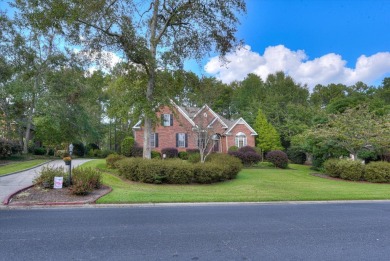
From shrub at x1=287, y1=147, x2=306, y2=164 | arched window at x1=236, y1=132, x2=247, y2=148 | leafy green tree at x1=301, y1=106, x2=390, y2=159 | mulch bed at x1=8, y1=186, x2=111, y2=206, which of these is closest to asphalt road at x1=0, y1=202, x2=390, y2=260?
mulch bed at x1=8, y1=186, x2=111, y2=206

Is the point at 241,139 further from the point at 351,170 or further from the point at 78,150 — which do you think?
the point at 78,150

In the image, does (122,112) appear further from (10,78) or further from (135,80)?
(10,78)

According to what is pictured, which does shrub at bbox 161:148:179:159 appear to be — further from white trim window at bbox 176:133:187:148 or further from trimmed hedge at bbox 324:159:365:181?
trimmed hedge at bbox 324:159:365:181

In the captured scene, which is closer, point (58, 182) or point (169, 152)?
point (58, 182)

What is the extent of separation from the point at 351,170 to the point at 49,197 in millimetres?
17829

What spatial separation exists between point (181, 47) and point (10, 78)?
64.8 ft

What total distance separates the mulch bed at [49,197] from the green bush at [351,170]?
15716 millimetres

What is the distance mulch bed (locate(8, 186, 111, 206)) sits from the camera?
9281 millimetres

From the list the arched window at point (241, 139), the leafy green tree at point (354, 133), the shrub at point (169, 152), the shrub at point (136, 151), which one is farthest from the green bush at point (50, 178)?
the arched window at point (241, 139)

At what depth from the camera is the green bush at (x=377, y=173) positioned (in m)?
18.2

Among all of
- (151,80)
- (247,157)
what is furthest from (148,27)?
(247,157)

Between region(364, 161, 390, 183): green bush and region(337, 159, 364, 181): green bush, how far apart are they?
37 centimetres

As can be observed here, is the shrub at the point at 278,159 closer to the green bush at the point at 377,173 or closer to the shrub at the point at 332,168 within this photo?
the shrub at the point at 332,168

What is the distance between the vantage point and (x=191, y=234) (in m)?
5.82
